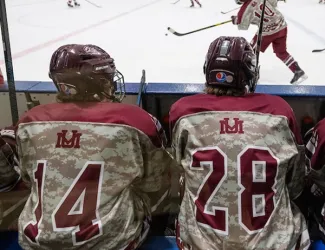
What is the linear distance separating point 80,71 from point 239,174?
19.1 inches

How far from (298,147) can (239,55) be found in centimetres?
29

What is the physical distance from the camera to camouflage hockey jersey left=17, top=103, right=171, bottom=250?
0.96 metres

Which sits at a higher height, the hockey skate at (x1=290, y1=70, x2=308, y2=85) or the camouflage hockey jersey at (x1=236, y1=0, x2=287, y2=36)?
the camouflage hockey jersey at (x1=236, y1=0, x2=287, y2=36)

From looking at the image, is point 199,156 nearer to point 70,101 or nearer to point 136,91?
point 70,101

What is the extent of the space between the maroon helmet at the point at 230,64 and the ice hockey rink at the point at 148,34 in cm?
146

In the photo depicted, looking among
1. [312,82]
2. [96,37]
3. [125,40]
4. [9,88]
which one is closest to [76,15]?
[96,37]

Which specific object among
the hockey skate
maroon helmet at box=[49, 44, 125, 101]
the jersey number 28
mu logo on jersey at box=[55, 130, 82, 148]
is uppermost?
maroon helmet at box=[49, 44, 125, 101]

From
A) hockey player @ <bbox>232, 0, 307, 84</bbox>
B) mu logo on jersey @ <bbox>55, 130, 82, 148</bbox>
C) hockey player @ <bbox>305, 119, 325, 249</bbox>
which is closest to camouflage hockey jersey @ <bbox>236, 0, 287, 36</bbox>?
hockey player @ <bbox>232, 0, 307, 84</bbox>

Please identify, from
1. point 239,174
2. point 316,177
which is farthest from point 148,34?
point 239,174

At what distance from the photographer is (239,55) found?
1.07 metres

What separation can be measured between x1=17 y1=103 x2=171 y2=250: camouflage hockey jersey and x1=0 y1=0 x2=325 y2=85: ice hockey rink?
1567 mm

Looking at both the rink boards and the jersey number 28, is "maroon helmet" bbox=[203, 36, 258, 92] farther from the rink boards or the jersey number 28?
the rink boards

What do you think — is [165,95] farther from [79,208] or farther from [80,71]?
[79,208]

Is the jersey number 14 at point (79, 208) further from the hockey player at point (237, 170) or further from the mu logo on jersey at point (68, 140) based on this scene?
the hockey player at point (237, 170)
